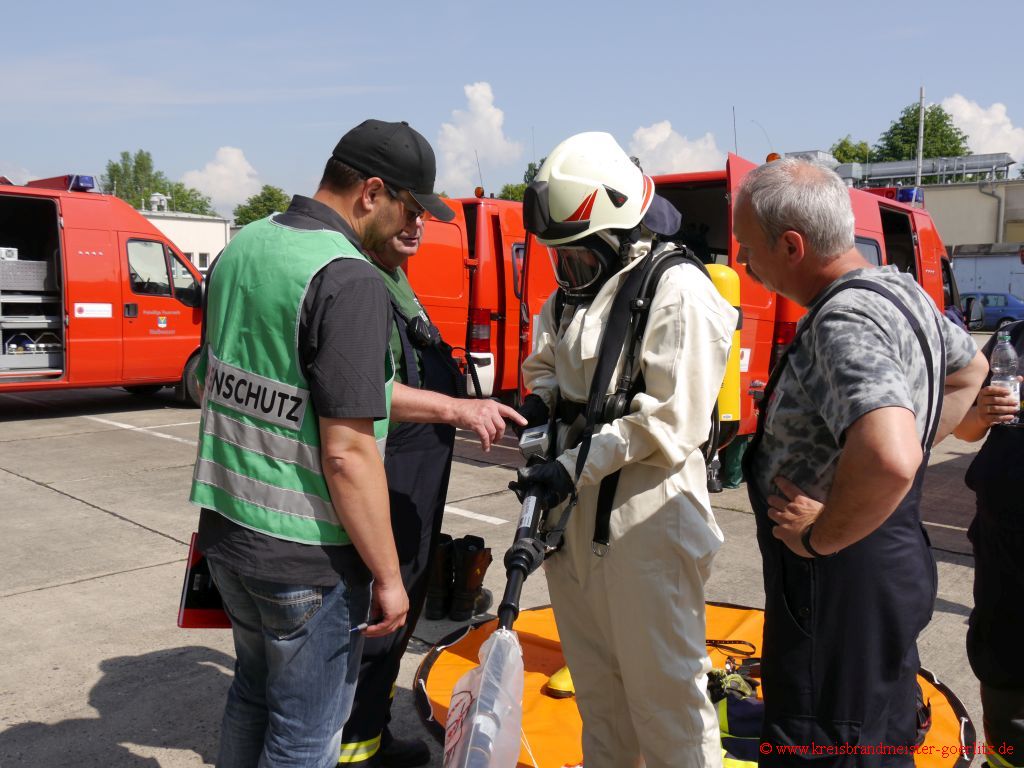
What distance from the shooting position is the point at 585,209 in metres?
2.47

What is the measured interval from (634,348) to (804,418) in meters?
0.58

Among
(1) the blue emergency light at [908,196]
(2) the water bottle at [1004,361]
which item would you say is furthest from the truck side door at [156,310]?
(2) the water bottle at [1004,361]

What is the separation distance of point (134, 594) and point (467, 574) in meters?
1.93

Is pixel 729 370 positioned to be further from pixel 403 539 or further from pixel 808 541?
pixel 808 541

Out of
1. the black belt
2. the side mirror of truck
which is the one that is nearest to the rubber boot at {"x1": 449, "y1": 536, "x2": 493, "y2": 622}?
the black belt

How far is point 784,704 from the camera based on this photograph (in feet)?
6.53

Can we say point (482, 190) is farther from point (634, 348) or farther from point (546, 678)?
point (634, 348)

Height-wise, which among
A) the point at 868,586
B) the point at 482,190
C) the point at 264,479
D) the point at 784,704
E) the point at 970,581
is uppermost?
the point at 482,190

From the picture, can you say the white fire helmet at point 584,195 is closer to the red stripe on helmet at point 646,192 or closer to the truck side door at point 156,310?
the red stripe on helmet at point 646,192

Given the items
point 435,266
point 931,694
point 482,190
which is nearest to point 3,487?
point 435,266

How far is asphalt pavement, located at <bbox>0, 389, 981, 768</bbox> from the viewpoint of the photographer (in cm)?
344

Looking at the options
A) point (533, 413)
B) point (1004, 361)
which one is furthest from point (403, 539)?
point (1004, 361)

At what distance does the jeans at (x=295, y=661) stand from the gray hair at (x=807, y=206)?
1.33 metres

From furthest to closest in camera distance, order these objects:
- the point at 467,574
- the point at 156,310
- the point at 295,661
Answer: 1. the point at 156,310
2. the point at 467,574
3. the point at 295,661
